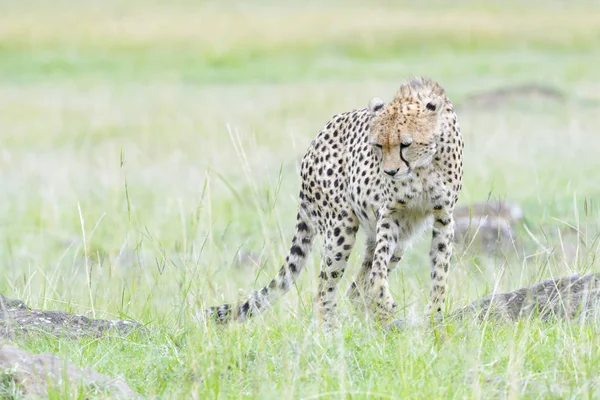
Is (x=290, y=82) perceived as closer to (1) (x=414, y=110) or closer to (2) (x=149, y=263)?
(2) (x=149, y=263)

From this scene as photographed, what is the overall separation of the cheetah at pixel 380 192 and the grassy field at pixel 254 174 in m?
0.13

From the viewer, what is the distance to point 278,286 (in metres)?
4.61

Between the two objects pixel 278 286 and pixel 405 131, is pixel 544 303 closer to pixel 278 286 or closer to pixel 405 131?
pixel 405 131

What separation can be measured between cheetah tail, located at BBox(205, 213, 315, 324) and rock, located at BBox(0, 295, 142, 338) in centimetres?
31

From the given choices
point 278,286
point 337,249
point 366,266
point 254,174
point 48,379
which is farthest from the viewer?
point 254,174

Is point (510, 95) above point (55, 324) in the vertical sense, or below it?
below

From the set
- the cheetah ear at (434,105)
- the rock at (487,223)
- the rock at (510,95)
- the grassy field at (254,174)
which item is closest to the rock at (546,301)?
the grassy field at (254,174)

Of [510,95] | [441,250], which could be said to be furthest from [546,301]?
[510,95]

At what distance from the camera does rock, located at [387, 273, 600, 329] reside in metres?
3.82

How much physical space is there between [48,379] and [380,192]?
1.86 metres

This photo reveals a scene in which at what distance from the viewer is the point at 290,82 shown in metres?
21.3

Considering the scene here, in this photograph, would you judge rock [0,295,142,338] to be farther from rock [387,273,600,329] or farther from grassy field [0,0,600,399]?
rock [387,273,600,329]

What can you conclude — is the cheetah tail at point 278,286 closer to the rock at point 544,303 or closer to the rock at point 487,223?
the rock at point 544,303

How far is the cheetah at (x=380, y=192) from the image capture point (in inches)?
172
